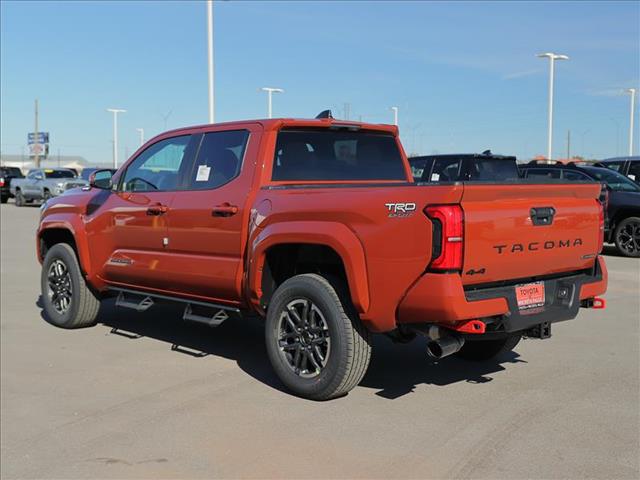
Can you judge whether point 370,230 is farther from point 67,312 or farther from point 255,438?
point 67,312

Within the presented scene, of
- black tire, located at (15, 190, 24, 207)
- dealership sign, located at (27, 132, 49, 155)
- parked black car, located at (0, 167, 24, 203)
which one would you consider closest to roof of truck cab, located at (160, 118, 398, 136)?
black tire, located at (15, 190, 24, 207)

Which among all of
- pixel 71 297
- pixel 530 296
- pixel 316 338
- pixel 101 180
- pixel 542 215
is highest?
pixel 101 180

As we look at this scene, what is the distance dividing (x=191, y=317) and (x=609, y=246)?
41.4 feet

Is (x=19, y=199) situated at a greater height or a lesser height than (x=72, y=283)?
greater

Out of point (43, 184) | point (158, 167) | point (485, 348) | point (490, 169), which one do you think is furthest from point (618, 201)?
point (43, 184)

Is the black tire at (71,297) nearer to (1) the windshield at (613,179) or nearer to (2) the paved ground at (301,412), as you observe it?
(2) the paved ground at (301,412)

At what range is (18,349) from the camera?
696 cm

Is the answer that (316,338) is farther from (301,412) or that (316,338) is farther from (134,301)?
(134,301)

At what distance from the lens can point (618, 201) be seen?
1404 centimetres

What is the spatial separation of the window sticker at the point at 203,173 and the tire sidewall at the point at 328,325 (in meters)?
1.36

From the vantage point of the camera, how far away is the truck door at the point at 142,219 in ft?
21.4

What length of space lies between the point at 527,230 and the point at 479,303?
1.97ft

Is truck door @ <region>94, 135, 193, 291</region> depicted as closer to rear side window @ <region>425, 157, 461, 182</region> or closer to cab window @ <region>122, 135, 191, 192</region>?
cab window @ <region>122, 135, 191, 192</region>

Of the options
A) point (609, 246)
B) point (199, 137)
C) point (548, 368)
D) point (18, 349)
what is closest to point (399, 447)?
point (548, 368)
